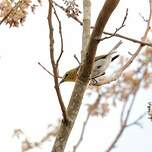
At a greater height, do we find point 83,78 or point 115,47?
point 115,47

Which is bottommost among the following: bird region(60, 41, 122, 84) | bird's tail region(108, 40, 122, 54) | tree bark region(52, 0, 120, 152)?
tree bark region(52, 0, 120, 152)

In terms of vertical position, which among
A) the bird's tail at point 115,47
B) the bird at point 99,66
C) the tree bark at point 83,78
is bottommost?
the tree bark at point 83,78

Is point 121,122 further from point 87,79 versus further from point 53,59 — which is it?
point 53,59

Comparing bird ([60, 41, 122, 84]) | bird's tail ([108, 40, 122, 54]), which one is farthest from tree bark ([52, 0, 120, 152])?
bird's tail ([108, 40, 122, 54])

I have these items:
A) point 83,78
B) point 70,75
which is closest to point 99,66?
point 70,75

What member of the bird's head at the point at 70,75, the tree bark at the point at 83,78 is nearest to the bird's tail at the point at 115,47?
the bird's head at the point at 70,75

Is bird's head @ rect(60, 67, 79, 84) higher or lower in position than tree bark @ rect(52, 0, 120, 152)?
higher

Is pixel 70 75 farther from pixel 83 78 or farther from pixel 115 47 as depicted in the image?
pixel 83 78

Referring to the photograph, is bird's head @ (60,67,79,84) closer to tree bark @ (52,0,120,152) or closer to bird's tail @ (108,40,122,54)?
bird's tail @ (108,40,122,54)

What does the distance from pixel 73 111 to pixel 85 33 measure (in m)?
0.90

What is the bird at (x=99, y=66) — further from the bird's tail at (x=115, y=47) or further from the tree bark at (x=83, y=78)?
the tree bark at (x=83, y=78)

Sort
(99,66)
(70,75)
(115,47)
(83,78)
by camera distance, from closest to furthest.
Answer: (83,78), (99,66), (115,47), (70,75)

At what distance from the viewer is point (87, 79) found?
370 cm

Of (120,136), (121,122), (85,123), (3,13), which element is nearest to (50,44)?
(3,13)
